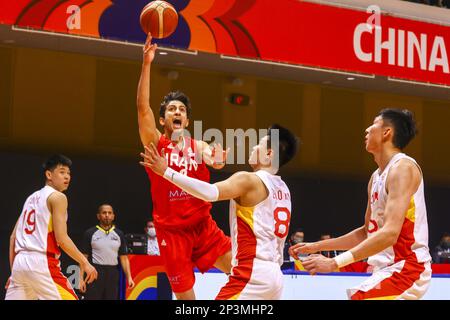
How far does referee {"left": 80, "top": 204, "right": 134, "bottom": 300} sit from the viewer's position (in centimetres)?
1216

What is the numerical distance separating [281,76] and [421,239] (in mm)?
12529

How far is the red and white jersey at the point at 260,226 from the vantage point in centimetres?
541

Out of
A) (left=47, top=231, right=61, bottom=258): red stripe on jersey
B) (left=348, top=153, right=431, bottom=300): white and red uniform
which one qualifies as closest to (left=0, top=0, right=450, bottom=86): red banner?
(left=47, top=231, right=61, bottom=258): red stripe on jersey

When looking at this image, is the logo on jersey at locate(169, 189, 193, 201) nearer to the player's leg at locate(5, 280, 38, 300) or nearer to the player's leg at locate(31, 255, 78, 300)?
the player's leg at locate(31, 255, 78, 300)

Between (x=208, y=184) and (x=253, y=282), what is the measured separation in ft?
2.20

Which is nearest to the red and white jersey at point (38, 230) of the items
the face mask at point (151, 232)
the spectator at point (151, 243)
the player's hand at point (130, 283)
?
the player's hand at point (130, 283)

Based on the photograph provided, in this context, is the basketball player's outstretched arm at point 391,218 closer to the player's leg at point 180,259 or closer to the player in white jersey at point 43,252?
the player's leg at point 180,259

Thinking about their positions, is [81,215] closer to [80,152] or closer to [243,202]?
[80,152]

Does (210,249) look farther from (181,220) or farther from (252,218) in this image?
(252,218)

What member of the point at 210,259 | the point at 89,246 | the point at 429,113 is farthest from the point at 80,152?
the point at 210,259

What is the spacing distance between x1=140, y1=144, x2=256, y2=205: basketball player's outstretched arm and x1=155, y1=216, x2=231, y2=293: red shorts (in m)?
1.52

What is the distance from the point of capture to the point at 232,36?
13188 millimetres

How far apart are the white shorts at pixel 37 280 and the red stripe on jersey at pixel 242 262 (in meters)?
2.08

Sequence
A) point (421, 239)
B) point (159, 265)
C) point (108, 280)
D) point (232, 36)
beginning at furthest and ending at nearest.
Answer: point (232, 36) → point (108, 280) → point (159, 265) → point (421, 239)
